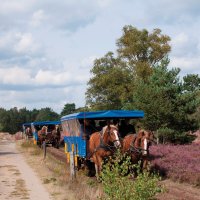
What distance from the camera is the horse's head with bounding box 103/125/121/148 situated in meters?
15.5

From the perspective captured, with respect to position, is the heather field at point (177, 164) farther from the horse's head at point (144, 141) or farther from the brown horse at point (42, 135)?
the brown horse at point (42, 135)

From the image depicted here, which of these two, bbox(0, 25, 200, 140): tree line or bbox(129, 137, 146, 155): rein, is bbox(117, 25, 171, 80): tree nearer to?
bbox(0, 25, 200, 140): tree line

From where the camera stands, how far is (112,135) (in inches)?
621

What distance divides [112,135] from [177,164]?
12.5 ft

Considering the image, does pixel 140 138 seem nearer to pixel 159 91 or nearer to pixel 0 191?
pixel 0 191

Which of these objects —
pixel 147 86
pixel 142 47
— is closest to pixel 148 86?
pixel 147 86

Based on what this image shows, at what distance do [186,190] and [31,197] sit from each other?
484 cm

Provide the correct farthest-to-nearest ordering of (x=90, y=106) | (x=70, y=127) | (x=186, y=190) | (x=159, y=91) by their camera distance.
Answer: (x=90, y=106), (x=159, y=91), (x=70, y=127), (x=186, y=190)

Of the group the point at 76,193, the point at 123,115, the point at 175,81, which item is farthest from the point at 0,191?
the point at 175,81

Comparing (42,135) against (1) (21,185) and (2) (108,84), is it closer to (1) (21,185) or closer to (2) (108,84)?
(2) (108,84)

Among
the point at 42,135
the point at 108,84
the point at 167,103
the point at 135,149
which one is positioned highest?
the point at 108,84

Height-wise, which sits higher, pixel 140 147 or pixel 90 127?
pixel 90 127

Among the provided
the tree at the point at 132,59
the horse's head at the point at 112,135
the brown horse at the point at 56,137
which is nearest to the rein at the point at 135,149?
the horse's head at the point at 112,135

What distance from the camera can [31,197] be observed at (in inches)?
540
